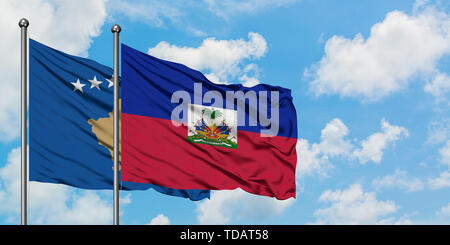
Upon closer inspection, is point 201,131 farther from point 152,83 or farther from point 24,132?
point 24,132

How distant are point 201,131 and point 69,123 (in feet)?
9.63

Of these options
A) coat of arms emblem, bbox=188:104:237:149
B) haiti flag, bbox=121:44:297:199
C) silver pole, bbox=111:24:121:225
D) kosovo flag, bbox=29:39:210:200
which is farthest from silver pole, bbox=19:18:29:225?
coat of arms emblem, bbox=188:104:237:149

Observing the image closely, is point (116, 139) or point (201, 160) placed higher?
point (201, 160)

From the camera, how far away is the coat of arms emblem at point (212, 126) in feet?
52.5

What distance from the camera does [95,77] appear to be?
1588cm

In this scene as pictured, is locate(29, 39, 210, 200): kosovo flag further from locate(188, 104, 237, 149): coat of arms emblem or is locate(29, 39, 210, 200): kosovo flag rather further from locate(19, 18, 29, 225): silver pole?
locate(188, 104, 237, 149): coat of arms emblem

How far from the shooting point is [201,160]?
1597 cm

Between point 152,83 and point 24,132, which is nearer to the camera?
point 24,132

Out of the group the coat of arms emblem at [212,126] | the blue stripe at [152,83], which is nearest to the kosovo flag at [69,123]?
A: the blue stripe at [152,83]

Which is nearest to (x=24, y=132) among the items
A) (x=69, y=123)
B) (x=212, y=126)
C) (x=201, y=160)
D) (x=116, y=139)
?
(x=69, y=123)

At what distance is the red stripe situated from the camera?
49.0ft

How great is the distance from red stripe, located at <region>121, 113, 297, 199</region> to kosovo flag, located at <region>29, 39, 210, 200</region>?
18.4 inches
